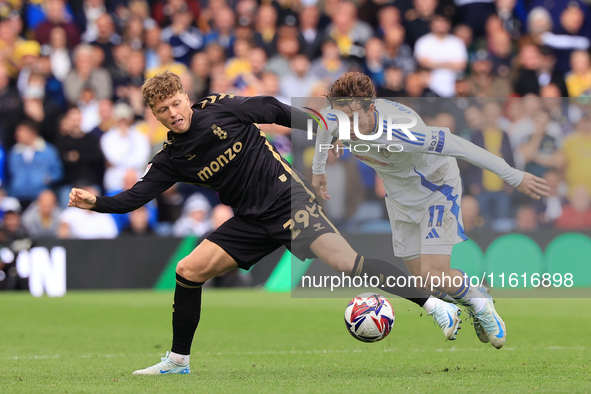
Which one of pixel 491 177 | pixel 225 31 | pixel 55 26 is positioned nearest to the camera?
pixel 491 177

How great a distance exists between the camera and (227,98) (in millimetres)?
6230

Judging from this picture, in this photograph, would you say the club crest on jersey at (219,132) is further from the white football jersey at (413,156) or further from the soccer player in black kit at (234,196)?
the white football jersey at (413,156)

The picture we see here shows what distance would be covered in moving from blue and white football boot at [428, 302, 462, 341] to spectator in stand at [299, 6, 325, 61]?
367 inches

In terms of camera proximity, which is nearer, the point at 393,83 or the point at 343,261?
the point at 343,261

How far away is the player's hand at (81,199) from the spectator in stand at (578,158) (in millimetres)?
6502

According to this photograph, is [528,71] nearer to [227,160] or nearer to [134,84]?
[134,84]

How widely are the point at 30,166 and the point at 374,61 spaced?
6.24 meters

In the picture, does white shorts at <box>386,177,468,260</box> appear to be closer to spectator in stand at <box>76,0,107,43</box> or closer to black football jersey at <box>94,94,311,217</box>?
black football jersey at <box>94,94,311,217</box>

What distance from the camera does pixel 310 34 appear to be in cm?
1520

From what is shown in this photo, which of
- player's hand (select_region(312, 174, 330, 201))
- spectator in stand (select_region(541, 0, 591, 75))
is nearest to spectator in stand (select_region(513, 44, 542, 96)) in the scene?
spectator in stand (select_region(541, 0, 591, 75))

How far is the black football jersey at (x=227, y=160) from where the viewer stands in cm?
608

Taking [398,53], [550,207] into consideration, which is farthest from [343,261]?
[398,53]

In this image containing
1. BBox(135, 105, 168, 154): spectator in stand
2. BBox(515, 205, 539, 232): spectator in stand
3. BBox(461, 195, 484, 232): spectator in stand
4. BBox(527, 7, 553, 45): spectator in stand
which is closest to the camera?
BBox(461, 195, 484, 232): spectator in stand

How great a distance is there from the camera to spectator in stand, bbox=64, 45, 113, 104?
47.1 feet
